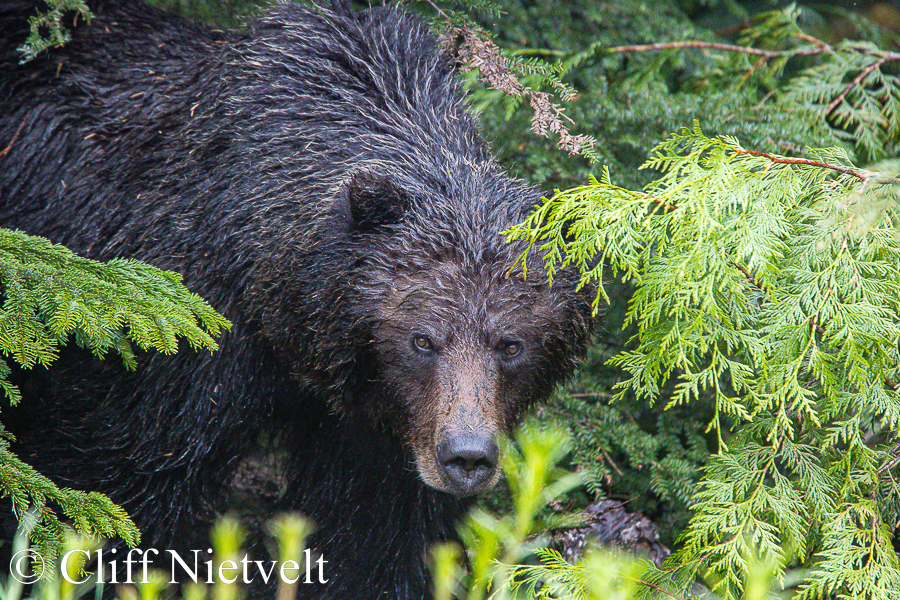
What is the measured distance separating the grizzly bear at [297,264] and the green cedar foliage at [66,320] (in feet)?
2.10

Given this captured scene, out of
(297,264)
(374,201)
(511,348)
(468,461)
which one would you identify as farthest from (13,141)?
(468,461)

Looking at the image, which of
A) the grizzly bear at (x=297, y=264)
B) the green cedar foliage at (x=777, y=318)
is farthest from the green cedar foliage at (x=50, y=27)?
the green cedar foliage at (x=777, y=318)

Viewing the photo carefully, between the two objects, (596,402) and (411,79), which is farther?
(596,402)

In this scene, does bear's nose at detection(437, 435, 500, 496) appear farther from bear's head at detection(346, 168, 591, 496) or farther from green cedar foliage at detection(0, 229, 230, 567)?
green cedar foliage at detection(0, 229, 230, 567)

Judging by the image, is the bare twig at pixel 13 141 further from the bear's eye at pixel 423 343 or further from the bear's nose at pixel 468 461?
the bear's nose at pixel 468 461

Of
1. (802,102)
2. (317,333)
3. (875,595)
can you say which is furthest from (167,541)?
(802,102)

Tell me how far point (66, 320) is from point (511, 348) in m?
1.60

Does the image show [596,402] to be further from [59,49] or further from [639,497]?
[59,49]

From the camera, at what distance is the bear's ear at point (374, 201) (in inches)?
135

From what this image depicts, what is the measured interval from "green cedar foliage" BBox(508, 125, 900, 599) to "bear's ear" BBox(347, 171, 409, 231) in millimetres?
609

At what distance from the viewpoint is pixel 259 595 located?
175 inches

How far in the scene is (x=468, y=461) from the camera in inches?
123

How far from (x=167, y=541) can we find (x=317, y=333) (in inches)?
51.2

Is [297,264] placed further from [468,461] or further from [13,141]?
[13,141]
